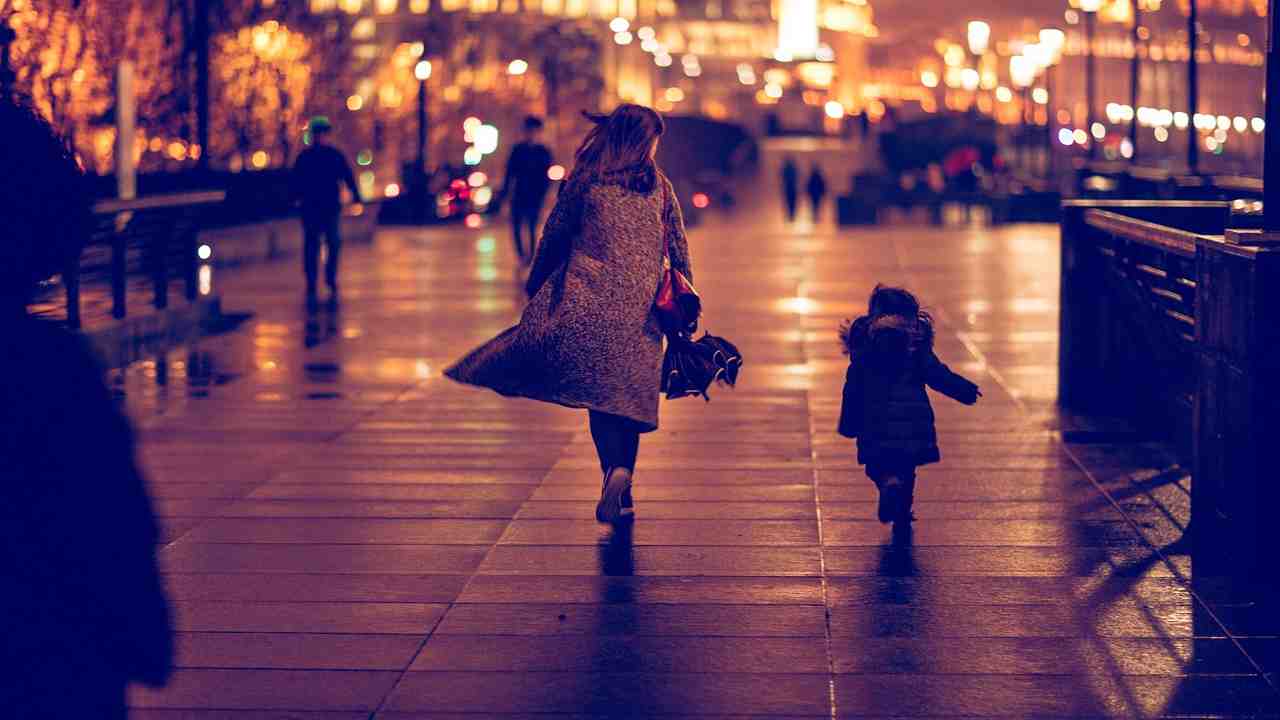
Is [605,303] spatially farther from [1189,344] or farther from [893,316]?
[1189,344]

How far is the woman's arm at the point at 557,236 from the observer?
8.11 meters

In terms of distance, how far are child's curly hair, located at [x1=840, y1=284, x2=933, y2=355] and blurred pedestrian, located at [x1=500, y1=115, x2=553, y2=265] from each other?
16.0m

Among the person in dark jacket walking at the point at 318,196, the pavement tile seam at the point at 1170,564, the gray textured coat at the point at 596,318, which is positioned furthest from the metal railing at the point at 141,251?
the pavement tile seam at the point at 1170,564

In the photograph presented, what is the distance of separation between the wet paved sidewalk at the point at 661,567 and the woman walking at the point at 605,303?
54 centimetres

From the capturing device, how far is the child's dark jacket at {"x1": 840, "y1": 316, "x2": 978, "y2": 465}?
7.75 m

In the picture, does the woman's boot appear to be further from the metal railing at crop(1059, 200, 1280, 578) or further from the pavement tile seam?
the metal railing at crop(1059, 200, 1280, 578)

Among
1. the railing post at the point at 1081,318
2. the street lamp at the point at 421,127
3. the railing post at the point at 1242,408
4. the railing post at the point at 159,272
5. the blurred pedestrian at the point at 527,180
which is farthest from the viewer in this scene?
the street lamp at the point at 421,127

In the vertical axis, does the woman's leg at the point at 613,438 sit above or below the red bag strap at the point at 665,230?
below

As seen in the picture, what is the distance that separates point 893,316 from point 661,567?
136cm

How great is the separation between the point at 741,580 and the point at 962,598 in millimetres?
794

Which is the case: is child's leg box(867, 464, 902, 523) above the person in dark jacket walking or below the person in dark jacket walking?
below

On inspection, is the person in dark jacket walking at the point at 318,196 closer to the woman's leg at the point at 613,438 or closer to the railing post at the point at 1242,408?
the woman's leg at the point at 613,438

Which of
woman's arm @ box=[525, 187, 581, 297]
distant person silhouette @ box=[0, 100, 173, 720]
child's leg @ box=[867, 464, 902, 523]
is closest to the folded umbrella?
woman's arm @ box=[525, 187, 581, 297]

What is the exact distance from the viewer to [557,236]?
8.14 meters
